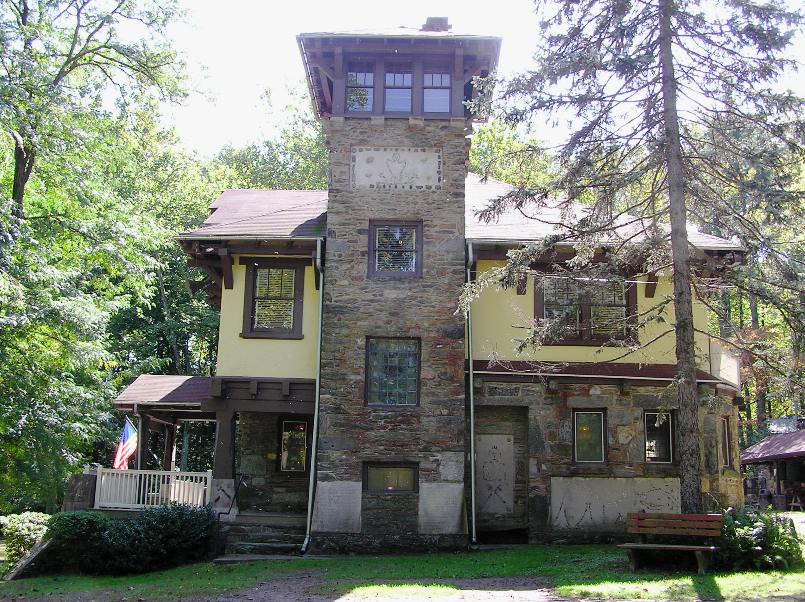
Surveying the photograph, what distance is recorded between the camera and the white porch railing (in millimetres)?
17406

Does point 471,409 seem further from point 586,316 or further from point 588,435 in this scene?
point 586,316

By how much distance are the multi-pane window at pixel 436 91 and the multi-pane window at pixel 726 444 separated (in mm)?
8820

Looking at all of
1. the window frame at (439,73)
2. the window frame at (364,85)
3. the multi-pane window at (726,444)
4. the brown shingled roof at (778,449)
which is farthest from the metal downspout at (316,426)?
the brown shingled roof at (778,449)

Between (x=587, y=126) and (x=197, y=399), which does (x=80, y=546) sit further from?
(x=587, y=126)

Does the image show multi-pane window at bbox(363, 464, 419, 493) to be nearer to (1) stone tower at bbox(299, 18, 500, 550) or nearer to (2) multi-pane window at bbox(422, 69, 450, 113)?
(1) stone tower at bbox(299, 18, 500, 550)

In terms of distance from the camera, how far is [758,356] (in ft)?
41.9

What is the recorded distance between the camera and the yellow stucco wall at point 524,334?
17516 mm

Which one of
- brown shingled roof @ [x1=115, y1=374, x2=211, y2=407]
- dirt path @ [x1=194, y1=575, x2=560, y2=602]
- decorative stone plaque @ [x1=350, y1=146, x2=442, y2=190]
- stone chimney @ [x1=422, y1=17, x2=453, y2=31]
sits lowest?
dirt path @ [x1=194, y1=575, x2=560, y2=602]

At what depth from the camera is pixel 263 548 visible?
16.0m

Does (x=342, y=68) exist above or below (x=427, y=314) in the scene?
above

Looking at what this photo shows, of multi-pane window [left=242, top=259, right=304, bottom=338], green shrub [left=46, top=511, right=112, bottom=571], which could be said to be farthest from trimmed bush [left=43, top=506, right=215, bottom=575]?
multi-pane window [left=242, top=259, right=304, bottom=338]

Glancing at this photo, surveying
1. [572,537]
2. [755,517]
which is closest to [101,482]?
[572,537]

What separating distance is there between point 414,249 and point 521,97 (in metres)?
4.58

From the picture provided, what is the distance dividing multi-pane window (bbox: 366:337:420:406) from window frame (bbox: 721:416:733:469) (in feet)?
21.8
